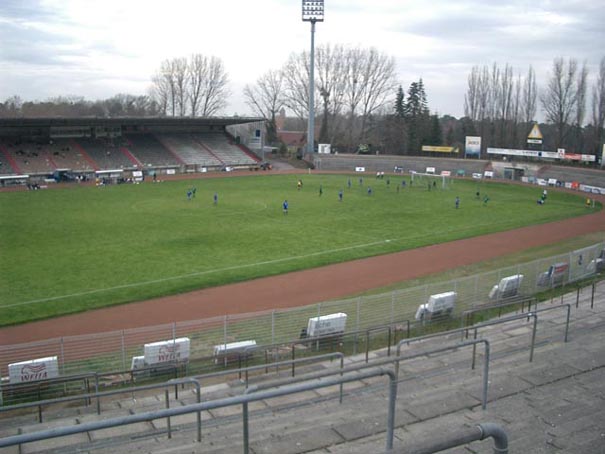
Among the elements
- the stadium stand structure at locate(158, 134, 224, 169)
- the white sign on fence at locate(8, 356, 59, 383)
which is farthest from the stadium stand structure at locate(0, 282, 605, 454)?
the stadium stand structure at locate(158, 134, 224, 169)

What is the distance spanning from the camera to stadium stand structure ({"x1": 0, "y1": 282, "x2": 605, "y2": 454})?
7.14 metres

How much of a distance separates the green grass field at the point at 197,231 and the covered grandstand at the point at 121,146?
12205mm

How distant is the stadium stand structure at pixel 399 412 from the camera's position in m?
7.14

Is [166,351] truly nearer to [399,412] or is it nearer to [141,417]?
[399,412]

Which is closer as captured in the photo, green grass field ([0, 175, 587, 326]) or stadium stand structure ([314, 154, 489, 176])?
green grass field ([0, 175, 587, 326])

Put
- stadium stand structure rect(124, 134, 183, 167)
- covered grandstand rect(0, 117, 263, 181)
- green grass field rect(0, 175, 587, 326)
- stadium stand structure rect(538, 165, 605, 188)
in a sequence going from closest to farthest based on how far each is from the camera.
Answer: green grass field rect(0, 175, 587, 326) < covered grandstand rect(0, 117, 263, 181) < stadium stand structure rect(538, 165, 605, 188) < stadium stand structure rect(124, 134, 183, 167)

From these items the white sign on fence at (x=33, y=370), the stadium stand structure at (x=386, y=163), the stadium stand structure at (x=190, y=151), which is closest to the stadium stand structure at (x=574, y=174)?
the stadium stand structure at (x=386, y=163)

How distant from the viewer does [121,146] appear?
7825 cm

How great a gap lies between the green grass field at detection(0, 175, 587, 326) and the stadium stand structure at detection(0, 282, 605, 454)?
1408 centimetres

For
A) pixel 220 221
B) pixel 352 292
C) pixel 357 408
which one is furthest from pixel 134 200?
pixel 357 408

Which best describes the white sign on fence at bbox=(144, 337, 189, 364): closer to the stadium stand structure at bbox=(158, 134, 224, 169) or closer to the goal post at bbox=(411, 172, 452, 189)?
the goal post at bbox=(411, 172, 452, 189)

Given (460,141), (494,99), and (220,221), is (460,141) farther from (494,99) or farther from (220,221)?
(220,221)

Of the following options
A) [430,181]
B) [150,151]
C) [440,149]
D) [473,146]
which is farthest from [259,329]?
[440,149]

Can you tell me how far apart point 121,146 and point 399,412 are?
76.0 metres
